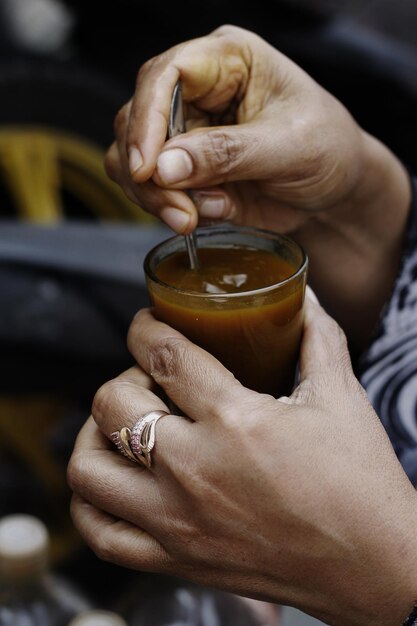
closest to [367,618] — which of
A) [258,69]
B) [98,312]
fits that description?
[258,69]

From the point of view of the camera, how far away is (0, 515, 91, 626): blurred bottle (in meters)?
1.42

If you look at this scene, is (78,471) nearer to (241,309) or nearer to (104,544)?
(104,544)

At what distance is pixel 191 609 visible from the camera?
1473mm

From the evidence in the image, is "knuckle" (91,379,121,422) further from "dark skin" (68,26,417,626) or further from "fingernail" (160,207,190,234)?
"fingernail" (160,207,190,234)

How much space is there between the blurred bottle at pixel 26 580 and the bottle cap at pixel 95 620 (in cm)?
5

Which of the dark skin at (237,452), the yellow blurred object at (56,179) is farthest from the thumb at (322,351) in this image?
the yellow blurred object at (56,179)

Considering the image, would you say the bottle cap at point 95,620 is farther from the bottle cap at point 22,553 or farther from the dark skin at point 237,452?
the dark skin at point 237,452

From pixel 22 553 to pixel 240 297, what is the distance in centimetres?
59

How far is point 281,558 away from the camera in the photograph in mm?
994

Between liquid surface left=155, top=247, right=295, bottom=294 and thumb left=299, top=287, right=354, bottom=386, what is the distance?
0.26 ft

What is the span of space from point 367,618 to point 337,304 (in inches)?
32.0

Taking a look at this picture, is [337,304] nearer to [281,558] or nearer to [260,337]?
[260,337]

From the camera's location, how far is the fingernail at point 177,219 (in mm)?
1233

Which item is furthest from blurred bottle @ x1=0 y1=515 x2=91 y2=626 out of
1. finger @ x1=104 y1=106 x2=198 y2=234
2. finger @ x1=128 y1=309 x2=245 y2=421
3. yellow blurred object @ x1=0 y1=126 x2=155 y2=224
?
yellow blurred object @ x1=0 y1=126 x2=155 y2=224
